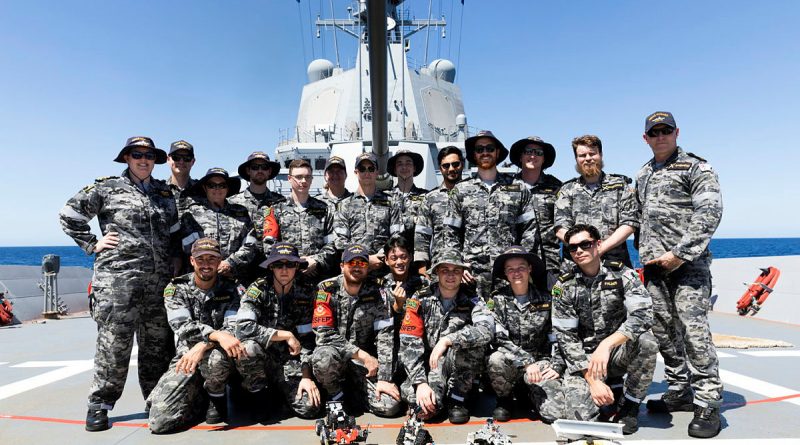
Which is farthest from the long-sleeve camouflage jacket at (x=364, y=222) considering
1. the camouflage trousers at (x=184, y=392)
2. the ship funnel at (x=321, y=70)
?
the ship funnel at (x=321, y=70)

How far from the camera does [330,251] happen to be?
4.32 metres

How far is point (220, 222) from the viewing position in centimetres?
412

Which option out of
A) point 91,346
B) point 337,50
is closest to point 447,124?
point 337,50

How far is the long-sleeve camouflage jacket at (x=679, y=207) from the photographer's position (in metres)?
3.24

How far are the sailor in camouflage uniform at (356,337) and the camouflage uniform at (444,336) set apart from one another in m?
0.14

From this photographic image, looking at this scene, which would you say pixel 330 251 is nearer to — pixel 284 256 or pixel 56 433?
Answer: pixel 284 256

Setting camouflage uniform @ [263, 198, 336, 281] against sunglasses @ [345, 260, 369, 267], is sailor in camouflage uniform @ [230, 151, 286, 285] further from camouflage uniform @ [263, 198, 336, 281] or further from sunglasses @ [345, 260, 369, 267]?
sunglasses @ [345, 260, 369, 267]

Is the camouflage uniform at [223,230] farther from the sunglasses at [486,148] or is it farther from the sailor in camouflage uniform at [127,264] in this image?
the sunglasses at [486,148]

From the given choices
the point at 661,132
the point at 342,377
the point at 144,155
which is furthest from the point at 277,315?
the point at 661,132

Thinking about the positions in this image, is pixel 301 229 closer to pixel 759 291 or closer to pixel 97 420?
pixel 97 420

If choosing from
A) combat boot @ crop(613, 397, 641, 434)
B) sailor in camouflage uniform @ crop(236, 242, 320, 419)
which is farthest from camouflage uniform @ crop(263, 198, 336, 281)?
combat boot @ crop(613, 397, 641, 434)

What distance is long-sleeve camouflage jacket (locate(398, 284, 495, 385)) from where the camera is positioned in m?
3.41

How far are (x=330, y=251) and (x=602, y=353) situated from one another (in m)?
2.28

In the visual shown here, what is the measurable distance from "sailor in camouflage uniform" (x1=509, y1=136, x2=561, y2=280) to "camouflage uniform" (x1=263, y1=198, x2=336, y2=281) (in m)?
1.72
